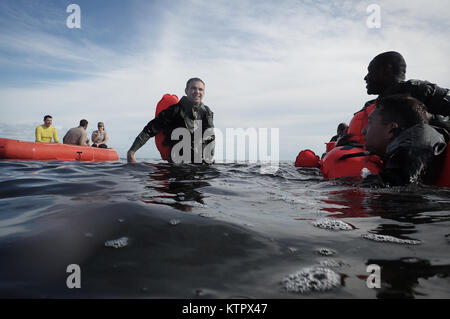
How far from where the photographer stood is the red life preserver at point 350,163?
163 inches

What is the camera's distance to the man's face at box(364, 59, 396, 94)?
15.6 ft

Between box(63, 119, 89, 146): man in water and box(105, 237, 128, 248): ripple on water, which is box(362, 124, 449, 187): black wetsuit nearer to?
box(105, 237, 128, 248): ripple on water

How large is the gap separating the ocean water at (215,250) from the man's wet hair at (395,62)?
3154 millimetres

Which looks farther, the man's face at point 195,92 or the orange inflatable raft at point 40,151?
the orange inflatable raft at point 40,151

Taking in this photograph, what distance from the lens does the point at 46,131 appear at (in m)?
11.4

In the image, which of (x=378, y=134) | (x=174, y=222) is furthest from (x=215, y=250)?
(x=378, y=134)

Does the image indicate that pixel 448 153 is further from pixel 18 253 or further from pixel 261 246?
pixel 18 253

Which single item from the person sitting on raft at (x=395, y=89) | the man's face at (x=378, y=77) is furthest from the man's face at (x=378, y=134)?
the man's face at (x=378, y=77)

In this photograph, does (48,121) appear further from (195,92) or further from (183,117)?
(195,92)

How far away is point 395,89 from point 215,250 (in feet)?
13.9

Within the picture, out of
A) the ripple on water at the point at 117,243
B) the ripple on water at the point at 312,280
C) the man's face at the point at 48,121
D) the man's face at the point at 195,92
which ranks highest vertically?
the man's face at the point at 195,92

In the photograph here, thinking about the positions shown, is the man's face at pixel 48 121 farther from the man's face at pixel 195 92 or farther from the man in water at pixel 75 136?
the man's face at pixel 195 92

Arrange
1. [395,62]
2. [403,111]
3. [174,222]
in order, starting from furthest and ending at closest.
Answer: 1. [395,62]
2. [403,111]
3. [174,222]

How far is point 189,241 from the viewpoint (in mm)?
1478
